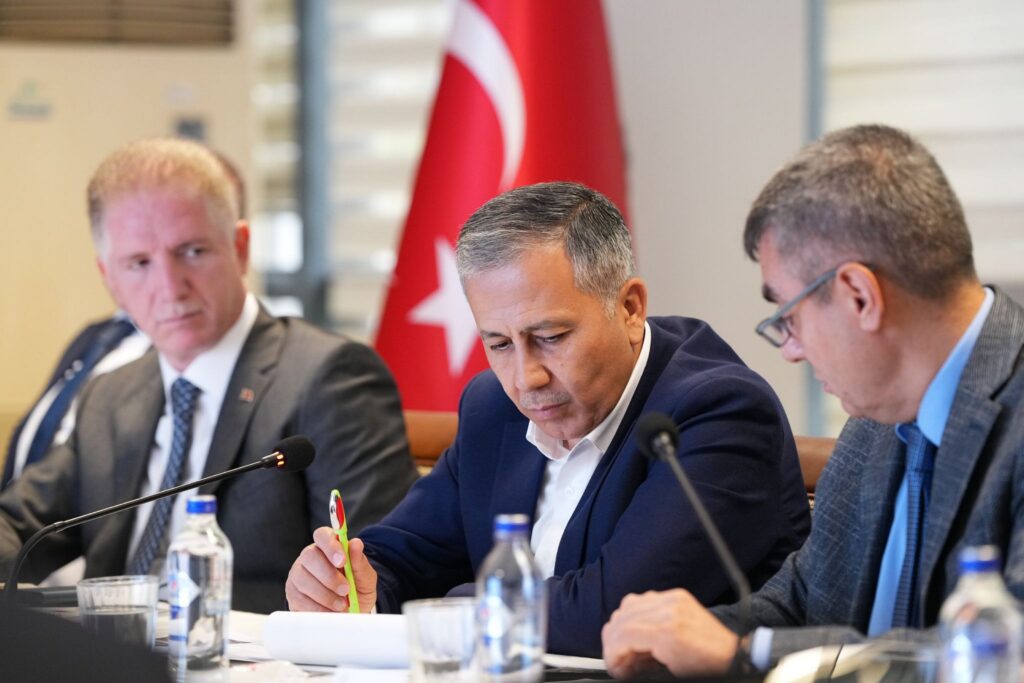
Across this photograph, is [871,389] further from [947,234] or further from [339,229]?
[339,229]

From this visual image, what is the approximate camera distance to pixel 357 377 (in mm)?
3266

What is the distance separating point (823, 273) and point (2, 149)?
433 centimetres

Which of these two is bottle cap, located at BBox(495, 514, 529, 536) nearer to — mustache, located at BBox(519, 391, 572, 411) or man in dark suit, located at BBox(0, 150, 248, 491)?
→ mustache, located at BBox(519, 391, 572, 411)

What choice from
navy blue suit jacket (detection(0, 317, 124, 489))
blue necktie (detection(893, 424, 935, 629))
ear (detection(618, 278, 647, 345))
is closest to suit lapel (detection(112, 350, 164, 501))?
navy blue suit jacket (detection(0, 317, 124, 489))

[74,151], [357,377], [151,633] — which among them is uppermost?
[74,151]

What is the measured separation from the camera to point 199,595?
2.01 m

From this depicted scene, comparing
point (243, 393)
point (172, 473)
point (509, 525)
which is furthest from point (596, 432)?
point (172, 473)

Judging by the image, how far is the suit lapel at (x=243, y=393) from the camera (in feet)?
10.4

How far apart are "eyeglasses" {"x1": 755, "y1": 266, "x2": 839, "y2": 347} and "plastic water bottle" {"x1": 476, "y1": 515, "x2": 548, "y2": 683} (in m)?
0.56

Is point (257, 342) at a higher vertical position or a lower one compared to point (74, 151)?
lower

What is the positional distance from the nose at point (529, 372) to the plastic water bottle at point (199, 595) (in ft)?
1.92

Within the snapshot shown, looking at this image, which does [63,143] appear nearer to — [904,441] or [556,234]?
[556,234]

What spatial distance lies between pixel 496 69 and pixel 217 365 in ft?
4.90

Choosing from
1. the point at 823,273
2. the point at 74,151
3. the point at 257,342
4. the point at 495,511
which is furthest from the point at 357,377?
the point at 74,151
